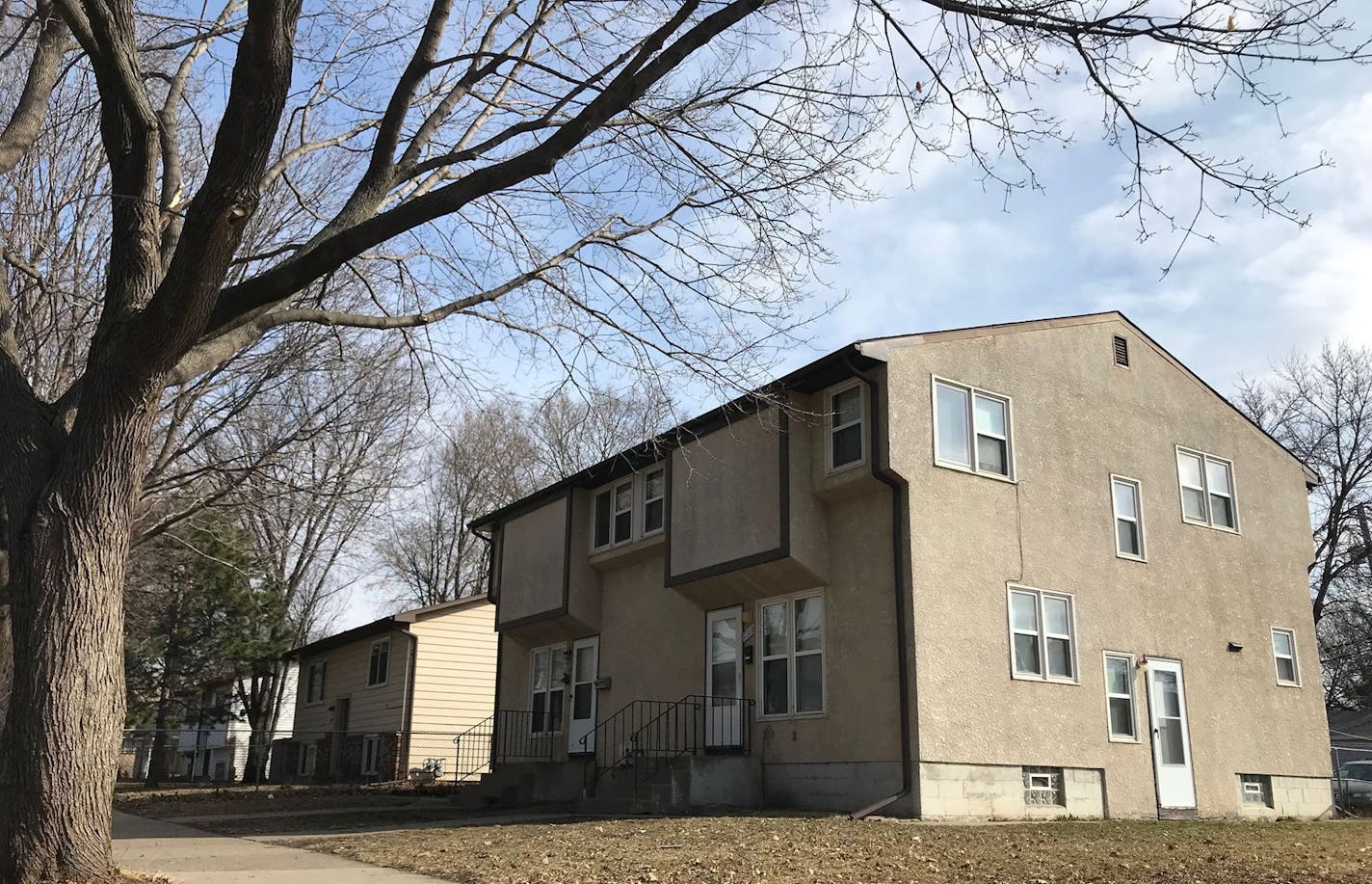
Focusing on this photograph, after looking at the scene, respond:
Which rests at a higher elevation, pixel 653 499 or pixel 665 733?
pixel 653 499

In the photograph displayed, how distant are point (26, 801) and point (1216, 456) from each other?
16487mm

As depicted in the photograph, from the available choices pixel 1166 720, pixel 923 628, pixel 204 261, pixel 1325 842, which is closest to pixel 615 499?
pixel 923 628

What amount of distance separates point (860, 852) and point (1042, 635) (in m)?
5.72

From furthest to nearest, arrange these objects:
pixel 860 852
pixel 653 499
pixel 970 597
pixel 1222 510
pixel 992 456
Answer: pixel 653 499 < pixel 1222 510 < pixel 992 456 < pixel 970 597 < pixel 860 852

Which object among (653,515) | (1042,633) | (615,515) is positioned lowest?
(1042,633)

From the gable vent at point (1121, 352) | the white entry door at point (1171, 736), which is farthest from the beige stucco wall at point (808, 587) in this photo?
the gable vent at point (1121, 352)

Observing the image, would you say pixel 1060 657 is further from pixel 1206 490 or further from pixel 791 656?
pixel 1206 490

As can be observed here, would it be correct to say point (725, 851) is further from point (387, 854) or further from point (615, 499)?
point (615, 499)

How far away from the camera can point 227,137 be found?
6258 millimetres

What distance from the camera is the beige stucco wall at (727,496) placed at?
14.4 metres

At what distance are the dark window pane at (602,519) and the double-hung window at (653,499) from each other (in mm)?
1349

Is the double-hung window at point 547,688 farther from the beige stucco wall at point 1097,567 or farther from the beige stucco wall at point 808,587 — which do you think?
the beige stucco wall at point 1097,567

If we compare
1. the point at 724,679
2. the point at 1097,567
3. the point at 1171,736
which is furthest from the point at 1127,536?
the point at 724,679

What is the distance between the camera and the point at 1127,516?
16.0 meters
